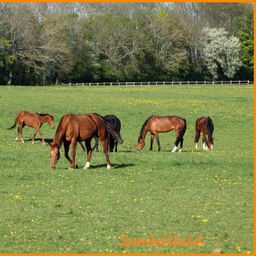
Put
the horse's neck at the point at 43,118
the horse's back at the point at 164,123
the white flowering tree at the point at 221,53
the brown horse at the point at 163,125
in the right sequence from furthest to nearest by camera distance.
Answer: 1. the white flowering tree at the point at 221,53
2. the horse's neck at the point at 43,118
3. the horse's back at the point at 164,123
4. the brown horse at the point at 163,125

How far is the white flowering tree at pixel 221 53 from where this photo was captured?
105688 millimetres

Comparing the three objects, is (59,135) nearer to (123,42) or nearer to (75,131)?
(75,131)

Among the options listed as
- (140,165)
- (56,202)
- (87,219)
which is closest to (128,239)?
(87,219)

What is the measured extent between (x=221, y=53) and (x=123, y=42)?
54.7 feet

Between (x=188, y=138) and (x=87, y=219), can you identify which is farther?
(x=188, y=138)

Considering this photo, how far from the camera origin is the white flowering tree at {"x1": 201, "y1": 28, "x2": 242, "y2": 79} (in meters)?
106

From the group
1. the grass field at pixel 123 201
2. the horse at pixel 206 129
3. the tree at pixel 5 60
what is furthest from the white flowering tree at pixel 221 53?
the grass field at pixel 123 201

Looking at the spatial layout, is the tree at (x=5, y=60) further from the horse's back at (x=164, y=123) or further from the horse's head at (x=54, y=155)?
the horse's head at (x=54, y=155)

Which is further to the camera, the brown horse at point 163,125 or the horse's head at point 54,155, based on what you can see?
the brown horse at point 163,125

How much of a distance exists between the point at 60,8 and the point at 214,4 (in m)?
26.0

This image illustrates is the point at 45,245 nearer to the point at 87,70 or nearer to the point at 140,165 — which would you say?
the point at 140,165

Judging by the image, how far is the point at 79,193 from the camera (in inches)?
594

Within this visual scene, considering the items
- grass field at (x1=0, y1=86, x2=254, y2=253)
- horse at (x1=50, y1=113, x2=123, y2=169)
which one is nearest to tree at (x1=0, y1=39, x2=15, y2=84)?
grass field at (x1=0, y1=86, x2=254, y2=253)

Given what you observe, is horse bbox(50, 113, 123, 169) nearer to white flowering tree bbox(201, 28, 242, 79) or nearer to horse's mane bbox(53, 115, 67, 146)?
horse's mane bbox(53, 115, 67, 146)
